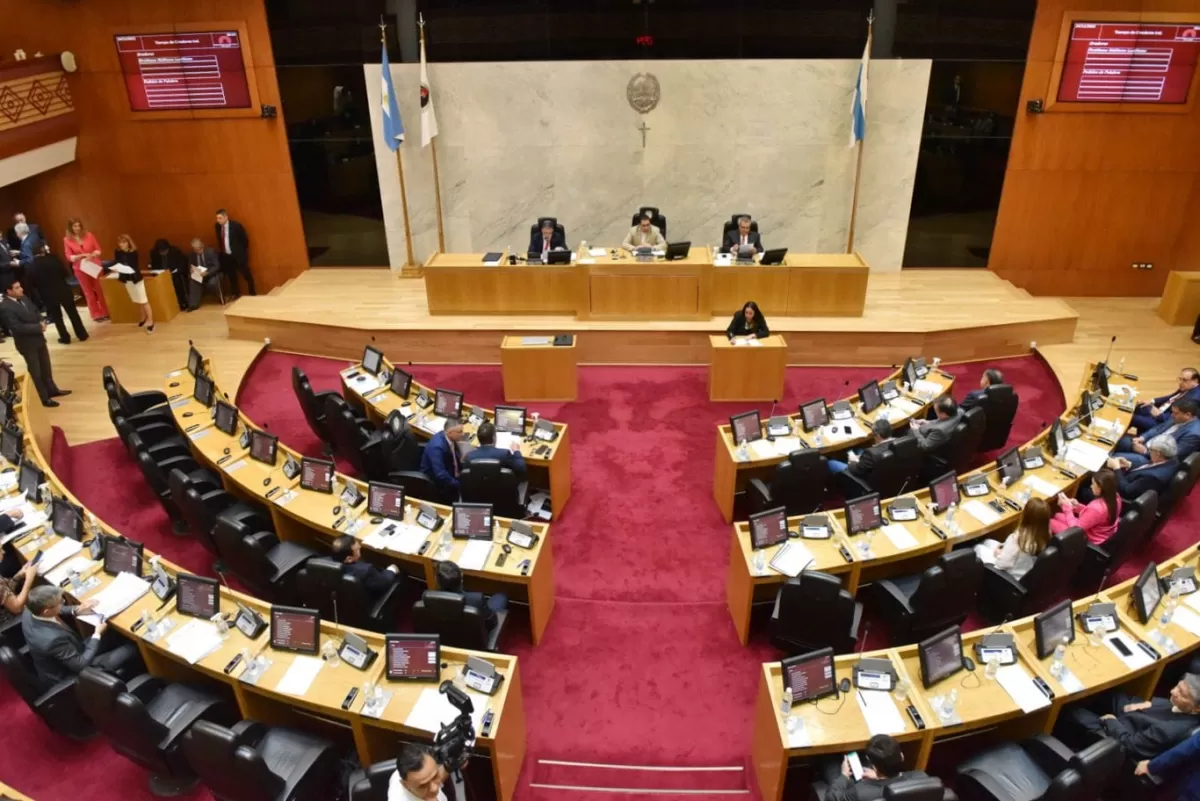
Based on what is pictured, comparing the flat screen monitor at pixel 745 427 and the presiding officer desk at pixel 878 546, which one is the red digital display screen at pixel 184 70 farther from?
the presiding officer desk at pixel 878 546

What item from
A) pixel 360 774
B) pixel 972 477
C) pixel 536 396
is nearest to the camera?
pixel 360 774

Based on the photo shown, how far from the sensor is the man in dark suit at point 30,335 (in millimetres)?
9109

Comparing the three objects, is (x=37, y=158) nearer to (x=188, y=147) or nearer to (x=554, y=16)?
(x=188, y=147)

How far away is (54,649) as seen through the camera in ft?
17.5

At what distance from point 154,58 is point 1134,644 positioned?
1399 centimetres

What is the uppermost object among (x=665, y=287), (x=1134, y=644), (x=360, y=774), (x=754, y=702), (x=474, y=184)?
(x=474, y=184)

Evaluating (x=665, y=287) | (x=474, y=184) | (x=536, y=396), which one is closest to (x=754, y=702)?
(x=536, y=396)

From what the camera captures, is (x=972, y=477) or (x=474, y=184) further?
(x=474, y=184)

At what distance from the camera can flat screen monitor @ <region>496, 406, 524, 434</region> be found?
315 inches

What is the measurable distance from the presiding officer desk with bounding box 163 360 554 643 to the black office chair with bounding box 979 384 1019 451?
4.70m

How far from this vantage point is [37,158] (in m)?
11.6

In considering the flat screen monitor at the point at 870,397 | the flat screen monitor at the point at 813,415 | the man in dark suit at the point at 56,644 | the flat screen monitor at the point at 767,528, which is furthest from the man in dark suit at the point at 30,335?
the flat screen monitor at the point at 870,397

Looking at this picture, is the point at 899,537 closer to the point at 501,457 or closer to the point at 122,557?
the point at 501,457

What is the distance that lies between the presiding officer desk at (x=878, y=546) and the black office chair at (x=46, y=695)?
15.0 feet
